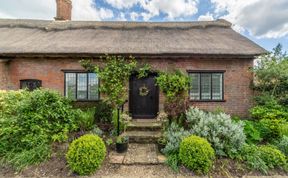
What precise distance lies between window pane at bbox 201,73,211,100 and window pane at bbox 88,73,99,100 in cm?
546

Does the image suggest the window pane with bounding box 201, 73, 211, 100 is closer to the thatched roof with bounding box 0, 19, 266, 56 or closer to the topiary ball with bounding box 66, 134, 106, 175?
the thatched roof with bounding box 0, 19, 266, 56

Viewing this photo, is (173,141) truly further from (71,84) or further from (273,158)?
(71,84)

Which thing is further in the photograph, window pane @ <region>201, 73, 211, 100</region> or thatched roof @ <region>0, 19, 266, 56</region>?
window pane @ <region>201, 73, 211, 100</region>

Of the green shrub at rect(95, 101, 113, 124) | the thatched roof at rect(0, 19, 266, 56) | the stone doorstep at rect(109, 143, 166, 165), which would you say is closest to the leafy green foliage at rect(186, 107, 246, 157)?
the stone doorstep at rect(109, 143, 166, 165)

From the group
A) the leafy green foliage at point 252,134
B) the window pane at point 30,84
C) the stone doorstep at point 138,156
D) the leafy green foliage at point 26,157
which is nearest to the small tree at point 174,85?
the stone doorstep at point 138,156

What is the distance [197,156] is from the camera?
4.36 metres

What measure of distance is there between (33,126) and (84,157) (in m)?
2.22

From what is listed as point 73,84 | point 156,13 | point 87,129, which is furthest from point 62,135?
point 156,13

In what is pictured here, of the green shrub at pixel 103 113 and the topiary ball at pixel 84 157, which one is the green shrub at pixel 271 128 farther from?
the green shrub at pixel 103 113

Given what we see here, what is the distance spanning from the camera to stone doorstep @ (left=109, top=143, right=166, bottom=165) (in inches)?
195

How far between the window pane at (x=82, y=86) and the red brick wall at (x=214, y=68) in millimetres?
522

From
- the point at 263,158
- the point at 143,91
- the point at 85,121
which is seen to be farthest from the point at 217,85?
the point at 85,121

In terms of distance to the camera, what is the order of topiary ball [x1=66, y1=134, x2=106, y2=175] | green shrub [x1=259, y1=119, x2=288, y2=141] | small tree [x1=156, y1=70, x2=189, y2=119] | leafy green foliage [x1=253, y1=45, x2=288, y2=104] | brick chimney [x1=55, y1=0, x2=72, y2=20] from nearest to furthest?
topiary ball [x1=66, y1=134, x2=106, y2=175] → green shrub [x1=259, y1=119, x2=288, y2=141] → leafy green foliage [x1=253, y1=45, x2=288, y2=104] → small tree [x1=156, y1=70, x2=189, y2=119] → brick chimney [x1=55, y1=0, x2=72, y2=20]

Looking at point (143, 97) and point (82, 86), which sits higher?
point (82, 86)
